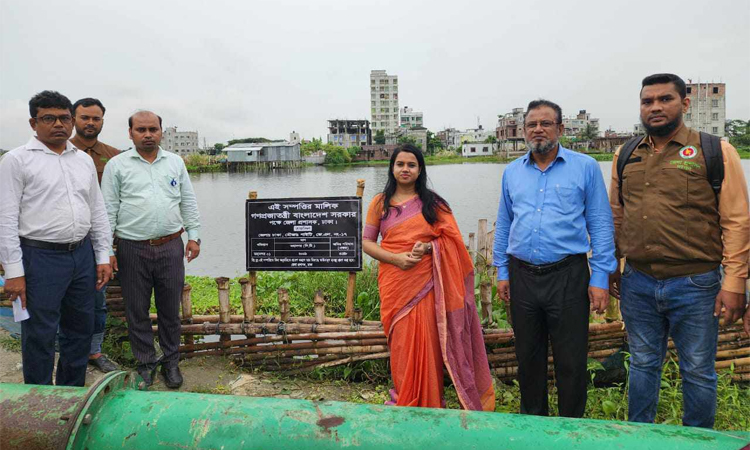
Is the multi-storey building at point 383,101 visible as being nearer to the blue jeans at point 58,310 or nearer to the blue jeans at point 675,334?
the blue jeans at point 58,310

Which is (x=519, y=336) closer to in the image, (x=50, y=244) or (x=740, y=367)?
(x=740, y=367)

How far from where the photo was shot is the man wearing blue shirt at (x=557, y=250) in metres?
2.67

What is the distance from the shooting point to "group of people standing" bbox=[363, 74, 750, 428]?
2.37m

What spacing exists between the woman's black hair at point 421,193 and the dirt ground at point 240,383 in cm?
141

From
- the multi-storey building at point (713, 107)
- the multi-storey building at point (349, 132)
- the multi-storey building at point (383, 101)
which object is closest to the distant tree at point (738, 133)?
the multi-storey building at point (713, 107)

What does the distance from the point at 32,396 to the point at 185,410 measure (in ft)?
1.36

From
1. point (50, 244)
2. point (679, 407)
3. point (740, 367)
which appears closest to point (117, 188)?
point (50, 244)

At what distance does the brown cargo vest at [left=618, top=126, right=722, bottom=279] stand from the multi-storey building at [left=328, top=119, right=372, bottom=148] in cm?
7182

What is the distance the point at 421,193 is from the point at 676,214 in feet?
4.59

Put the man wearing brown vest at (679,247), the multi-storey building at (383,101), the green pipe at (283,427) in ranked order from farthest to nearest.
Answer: the multi-storey building at (383,101), the man wearing brown vest at (679,247), the green pipe at (283,427)

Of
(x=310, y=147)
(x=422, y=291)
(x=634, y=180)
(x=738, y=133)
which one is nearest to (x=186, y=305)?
(x=422, y=291)

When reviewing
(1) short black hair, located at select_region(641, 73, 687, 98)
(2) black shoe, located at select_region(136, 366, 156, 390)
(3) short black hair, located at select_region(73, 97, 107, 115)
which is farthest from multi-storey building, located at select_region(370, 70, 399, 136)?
(1) short black hair, located at select_region(641, 73, 687, 98)

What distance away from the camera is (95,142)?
12.5 ft

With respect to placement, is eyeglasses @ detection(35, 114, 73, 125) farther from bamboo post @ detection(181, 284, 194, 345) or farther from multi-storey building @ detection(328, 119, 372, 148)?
multi-storey building @ detection(328, 119, 372, 148)
